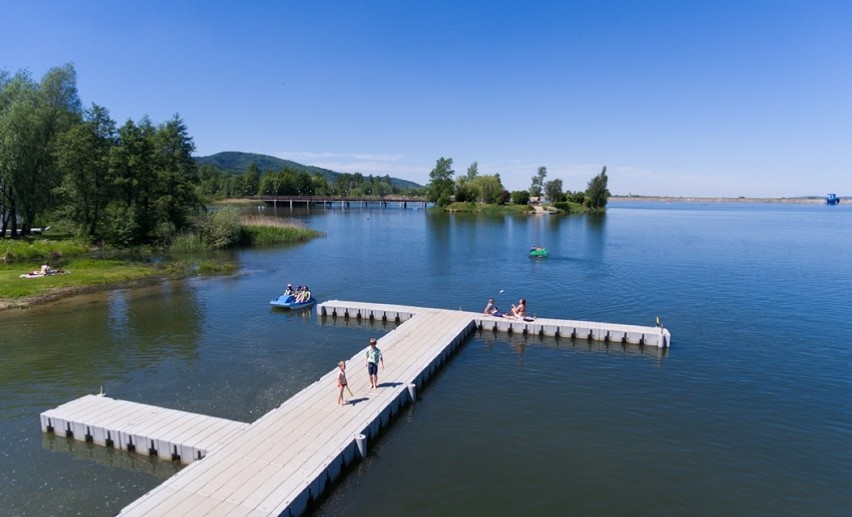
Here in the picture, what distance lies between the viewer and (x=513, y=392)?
21.8 meters

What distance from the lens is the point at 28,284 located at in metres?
37.3

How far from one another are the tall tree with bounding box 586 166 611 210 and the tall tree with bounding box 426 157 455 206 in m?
49.5

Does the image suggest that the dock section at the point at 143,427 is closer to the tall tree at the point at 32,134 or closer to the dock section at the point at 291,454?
the dock section at the point at 291,454

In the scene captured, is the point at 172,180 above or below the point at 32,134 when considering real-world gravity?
below

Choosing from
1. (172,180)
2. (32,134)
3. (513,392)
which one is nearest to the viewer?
(513,392)

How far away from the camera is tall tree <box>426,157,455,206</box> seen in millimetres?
178125

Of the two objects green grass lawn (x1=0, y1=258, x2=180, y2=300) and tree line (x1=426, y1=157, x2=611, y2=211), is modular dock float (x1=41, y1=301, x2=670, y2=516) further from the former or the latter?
tree line (x1=426, y1=157, x2=611, y2=211)

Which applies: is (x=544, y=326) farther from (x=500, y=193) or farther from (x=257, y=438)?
(x=500, y=193)

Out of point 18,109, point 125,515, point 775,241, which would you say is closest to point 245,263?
point 18,109

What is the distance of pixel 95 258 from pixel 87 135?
1494 cm

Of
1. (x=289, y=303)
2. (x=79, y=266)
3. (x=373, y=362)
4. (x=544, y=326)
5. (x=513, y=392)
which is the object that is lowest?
(x=513, y=392)

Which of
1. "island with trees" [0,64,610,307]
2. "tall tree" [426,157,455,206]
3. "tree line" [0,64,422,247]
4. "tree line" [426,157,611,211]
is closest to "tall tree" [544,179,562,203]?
"tree line" [426,157,611,211]

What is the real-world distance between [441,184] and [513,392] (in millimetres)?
167785

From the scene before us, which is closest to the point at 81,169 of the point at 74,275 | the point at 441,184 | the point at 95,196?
the point at 95,196
